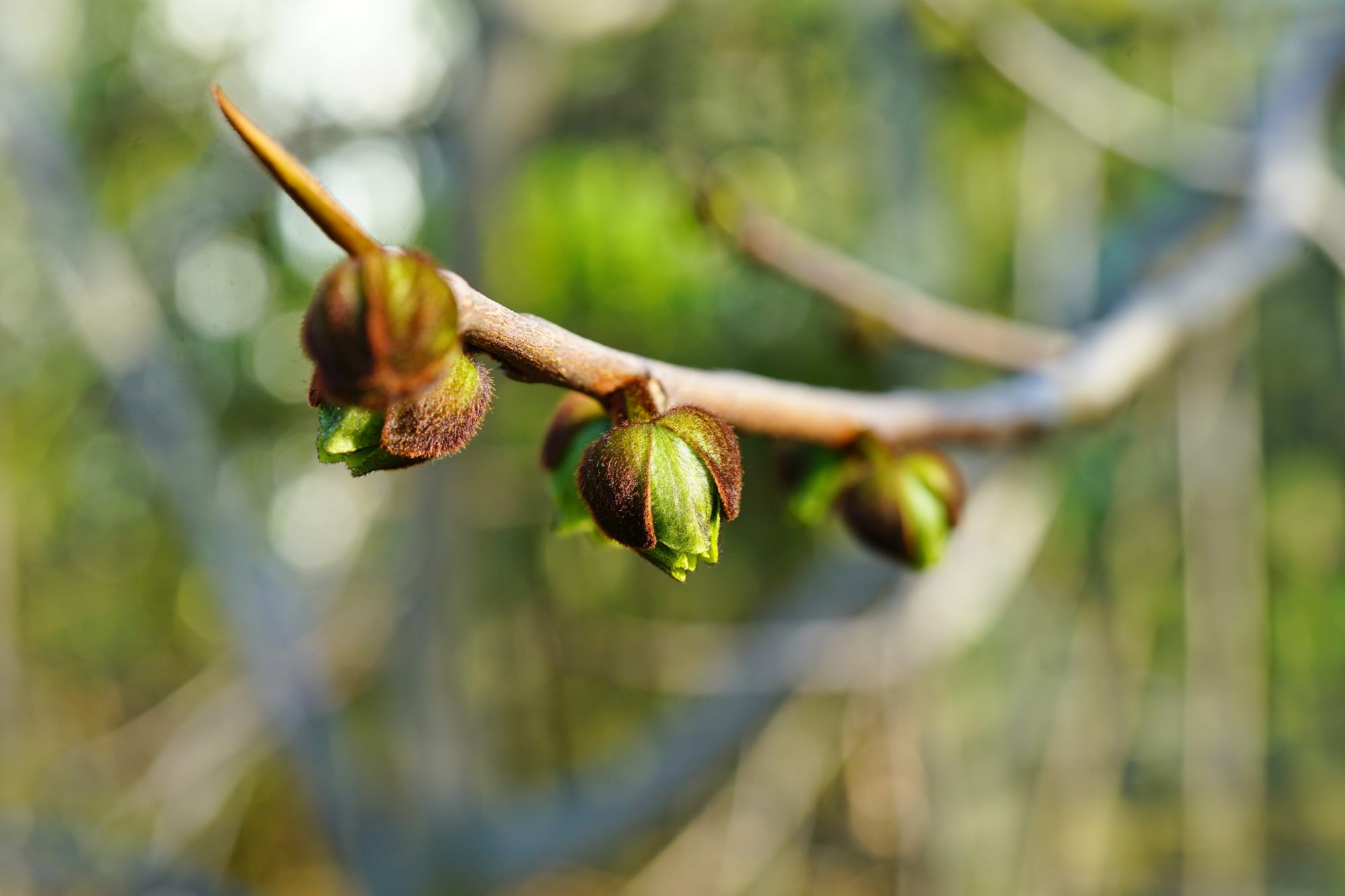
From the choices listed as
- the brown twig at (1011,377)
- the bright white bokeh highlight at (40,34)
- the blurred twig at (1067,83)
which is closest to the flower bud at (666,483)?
the brown twig at (1011,377)

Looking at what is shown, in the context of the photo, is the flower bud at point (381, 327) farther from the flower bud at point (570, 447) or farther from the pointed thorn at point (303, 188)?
the flower bud at point (570, 447)

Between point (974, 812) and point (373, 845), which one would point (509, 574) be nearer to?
point (373, 845)

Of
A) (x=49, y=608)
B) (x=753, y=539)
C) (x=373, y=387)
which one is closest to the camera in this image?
(x=373, y=387)

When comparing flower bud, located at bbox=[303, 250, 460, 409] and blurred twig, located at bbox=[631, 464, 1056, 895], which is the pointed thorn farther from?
blurred twig, located at bbox=[631, 464, 1056, 895]

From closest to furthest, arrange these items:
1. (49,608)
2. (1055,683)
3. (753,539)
Result: (1055,683) → (753,539) → (49,608)

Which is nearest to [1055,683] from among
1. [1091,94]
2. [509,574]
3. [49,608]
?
[1091,94]

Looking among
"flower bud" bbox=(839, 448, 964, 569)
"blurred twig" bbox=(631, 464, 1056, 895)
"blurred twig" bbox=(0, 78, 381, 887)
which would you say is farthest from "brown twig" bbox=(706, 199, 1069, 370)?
"blurred twig" bbox=(0, 78, 381, 887)

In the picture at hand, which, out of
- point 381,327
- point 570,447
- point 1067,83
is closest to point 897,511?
point 570,447
